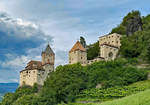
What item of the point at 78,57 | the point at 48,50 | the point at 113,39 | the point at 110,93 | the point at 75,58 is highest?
the point at 113,39

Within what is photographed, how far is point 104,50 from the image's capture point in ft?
186

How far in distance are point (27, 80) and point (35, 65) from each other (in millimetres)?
5319

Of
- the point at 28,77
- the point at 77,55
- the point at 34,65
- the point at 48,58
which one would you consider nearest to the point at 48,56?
the point at 48,58

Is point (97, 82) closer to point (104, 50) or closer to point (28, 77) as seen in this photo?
point (104, 50)

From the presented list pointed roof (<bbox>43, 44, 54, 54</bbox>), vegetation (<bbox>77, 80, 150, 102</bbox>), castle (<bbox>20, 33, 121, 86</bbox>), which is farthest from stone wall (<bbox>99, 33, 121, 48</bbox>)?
vegetation (<bbox>77, 80, 150, 102</bbox>)

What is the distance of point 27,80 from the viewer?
202ft

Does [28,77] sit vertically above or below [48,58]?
below

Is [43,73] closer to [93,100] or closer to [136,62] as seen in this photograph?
[136,62]

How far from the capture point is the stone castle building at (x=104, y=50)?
2245 inches

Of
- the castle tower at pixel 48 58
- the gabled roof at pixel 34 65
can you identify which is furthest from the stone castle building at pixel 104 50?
the gabled roof at pixel 34 65

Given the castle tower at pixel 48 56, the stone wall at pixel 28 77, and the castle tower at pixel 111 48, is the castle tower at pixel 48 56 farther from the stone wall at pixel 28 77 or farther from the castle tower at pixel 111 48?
the castle tower at pixel 111 48

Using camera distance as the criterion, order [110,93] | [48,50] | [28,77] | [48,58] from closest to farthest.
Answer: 1. [110,93]
2. [28,77]
3. [48,58]
4. [48,50]

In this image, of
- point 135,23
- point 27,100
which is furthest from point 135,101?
point 135,23

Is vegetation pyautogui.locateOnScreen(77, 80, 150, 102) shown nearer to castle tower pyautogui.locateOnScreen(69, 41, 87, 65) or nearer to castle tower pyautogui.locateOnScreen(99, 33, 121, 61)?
castle tower pyautogui.locateOnScreen(99, 33, 121, 61)
